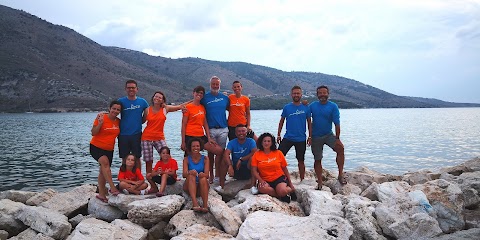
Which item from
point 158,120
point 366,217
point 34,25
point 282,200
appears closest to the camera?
point 366,217

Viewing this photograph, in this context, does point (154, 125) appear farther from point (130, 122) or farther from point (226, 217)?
point (226, 217)

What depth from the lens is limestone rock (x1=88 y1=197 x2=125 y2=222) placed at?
26.7 feet

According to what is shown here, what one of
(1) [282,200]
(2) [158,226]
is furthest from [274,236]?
(2) [158,226]

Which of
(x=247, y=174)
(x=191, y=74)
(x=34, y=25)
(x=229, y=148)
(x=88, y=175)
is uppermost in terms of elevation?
(x=34, y=25)

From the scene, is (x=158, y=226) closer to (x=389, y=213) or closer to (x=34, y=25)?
(x=389, y=213)

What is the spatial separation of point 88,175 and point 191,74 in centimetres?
16661

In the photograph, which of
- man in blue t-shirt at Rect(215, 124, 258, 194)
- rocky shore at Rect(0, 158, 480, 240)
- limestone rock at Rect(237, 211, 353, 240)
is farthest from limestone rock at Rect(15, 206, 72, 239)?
limestone rock at Rect(237, 211, 353, 240)

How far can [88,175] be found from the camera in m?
20.5

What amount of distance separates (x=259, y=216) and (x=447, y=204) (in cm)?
444

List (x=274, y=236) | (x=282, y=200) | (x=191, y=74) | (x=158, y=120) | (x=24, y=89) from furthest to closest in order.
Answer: (x=191, y=74) → (x=24, y=89) → (x=158, y=120) → (x=282, y=200) → (x=274, y=236)

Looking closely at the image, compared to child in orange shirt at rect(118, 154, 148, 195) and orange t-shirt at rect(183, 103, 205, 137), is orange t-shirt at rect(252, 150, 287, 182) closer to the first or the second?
orange t-shirt at rect(183, 103, 205, 137)

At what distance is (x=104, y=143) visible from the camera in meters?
8.45

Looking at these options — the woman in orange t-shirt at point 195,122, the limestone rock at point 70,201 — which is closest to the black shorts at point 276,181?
the woman in orange t-shirt at point 195,122

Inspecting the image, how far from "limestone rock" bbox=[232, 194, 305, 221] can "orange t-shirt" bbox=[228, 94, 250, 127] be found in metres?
2.20
